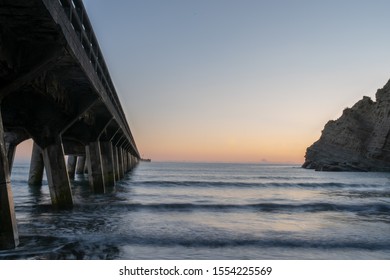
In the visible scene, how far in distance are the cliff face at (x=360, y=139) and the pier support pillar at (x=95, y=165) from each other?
73.9m

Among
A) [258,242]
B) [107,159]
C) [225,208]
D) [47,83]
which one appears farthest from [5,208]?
[107,159]

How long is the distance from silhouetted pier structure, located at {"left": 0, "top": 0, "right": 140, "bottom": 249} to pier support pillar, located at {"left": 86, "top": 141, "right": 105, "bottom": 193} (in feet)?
1.93

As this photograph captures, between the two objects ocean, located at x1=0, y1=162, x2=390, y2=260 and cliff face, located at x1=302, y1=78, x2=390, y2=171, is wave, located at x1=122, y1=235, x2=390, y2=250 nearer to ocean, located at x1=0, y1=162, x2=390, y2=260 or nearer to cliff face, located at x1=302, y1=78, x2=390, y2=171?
ocean, located at x1=0, y1=162, x2=390, y2=260

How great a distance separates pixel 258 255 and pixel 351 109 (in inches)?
3760

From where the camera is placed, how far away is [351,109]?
9362cm

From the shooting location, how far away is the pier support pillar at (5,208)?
6145 millimetres

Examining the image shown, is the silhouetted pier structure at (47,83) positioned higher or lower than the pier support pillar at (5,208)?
higher

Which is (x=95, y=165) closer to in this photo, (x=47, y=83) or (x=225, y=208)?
(x=225, y=208)

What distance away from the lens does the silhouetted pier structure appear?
20.3ft

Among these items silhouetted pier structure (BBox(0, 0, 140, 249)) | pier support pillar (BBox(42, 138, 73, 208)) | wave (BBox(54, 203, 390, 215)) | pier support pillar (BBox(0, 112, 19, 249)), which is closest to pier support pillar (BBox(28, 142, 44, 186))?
silhouetted pier structure (BBox(0, 0, 140, 249))

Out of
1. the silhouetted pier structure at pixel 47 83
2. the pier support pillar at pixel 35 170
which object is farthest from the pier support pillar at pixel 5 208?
the pier support pillar at pixel 35 170

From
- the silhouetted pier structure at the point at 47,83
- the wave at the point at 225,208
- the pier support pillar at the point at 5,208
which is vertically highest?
the silhouetted pier structure at the point at 47,83

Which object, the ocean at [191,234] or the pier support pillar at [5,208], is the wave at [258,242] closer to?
the ocean at [191,234]

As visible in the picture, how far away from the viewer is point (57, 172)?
1181 cm
